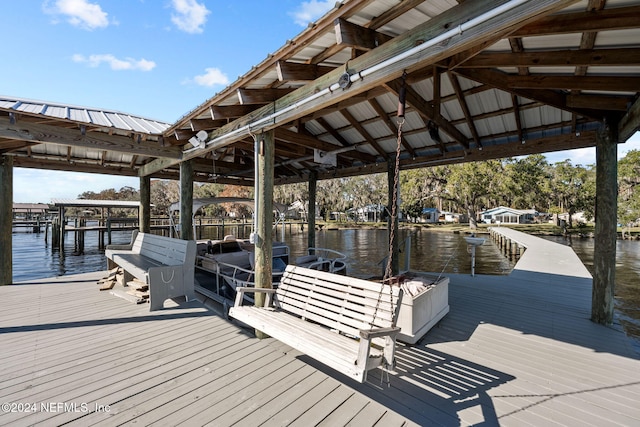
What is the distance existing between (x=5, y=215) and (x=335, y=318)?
25.3ft

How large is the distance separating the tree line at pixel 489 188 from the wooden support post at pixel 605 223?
17.1 metres

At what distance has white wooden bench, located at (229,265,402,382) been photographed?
88.3 inches

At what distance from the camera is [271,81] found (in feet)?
12.5

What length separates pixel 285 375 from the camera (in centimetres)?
289

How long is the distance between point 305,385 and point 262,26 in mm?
7419

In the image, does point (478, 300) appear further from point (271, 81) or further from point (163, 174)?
point (163, 174)

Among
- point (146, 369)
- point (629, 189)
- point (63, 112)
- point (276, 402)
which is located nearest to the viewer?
point (276, 402)

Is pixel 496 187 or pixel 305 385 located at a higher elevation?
pixel 496 187

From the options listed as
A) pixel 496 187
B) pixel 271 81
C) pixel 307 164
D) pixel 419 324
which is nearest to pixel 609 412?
pixel 419 324

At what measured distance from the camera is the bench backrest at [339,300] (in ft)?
8.80

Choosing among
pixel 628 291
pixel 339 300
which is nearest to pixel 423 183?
pixel 628 291

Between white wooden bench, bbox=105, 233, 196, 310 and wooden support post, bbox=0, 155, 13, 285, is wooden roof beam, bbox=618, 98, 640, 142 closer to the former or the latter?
white wooden bench, bbox=105, 233, 196, 310

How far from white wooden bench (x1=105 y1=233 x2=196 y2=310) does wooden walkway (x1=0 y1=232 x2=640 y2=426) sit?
40cm

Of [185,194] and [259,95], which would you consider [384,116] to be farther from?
[185,194]
